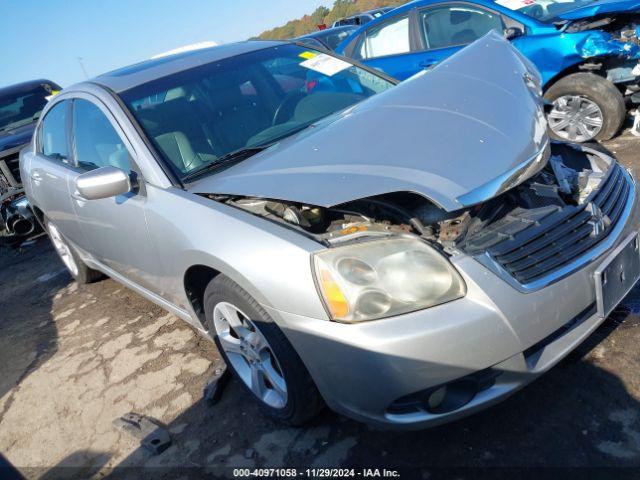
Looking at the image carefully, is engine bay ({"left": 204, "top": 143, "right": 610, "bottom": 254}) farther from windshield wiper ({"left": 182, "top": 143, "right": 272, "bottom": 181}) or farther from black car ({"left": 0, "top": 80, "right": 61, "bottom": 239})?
black car ({"left": 0, "top": 80, "right": 61, "bottom": 239})

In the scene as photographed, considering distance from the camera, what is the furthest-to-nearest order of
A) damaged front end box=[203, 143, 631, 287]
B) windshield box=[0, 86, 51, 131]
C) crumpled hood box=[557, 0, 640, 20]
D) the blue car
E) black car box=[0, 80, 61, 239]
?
1. windshield box=[0, 86, 51, 131]
2. black car box=[0, 80, 61, 239]
3. the blue car
4. crumpled hood box=[557, 0, 640, 20]
5. damaged front end box=[203, 143, 631, 287]

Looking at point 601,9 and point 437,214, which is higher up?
point 601,9

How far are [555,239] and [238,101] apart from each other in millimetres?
1827

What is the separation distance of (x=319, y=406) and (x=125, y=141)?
63.8 inches

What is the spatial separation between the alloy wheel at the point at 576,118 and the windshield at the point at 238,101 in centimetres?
220

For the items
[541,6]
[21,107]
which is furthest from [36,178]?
[21,107]

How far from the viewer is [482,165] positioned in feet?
6.30

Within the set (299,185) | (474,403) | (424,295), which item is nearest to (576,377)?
(474,403)

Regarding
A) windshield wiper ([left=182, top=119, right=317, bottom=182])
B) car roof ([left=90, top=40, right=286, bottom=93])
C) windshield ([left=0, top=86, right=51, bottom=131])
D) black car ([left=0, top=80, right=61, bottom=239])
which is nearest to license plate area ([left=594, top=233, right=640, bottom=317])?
windshield wiper ([left=182, top=119, right=317, bottom=182])

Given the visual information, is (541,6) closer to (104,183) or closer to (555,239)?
(555,239)

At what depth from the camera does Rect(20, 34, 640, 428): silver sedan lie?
1736 millimetres

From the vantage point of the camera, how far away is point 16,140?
698 cm

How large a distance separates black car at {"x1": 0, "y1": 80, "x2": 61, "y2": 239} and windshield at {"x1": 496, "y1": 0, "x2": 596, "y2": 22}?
5790mm

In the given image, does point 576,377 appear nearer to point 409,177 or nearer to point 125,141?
point 409,177
